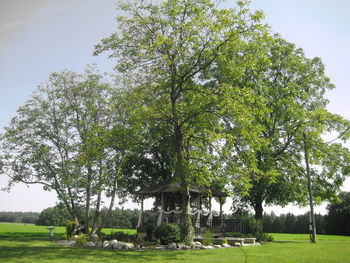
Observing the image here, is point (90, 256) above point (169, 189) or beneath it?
beneath

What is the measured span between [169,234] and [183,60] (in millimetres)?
9826

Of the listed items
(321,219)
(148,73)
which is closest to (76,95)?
(148,73)

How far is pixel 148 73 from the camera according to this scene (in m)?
21.7

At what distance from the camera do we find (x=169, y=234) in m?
18.8

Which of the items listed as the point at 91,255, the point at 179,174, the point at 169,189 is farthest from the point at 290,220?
the point at 91,255

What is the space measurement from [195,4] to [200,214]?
14404 mm

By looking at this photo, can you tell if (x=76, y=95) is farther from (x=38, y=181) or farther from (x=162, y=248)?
(x=162, y=248)

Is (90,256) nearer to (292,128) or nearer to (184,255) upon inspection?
(184,255)

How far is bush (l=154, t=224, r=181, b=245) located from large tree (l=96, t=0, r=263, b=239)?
1080 mm

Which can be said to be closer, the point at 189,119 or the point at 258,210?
the point at 189,119

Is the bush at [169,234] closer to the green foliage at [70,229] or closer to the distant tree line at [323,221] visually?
the green foliage at [70,229]

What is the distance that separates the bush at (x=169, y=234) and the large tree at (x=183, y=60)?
108cm

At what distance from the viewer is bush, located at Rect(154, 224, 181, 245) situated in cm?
1873

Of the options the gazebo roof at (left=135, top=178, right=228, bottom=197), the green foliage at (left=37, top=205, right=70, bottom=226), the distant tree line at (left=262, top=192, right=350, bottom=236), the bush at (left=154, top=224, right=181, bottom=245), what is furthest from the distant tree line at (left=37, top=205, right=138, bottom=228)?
the bush at (left=154, top=224, right=181, bottom=245)
